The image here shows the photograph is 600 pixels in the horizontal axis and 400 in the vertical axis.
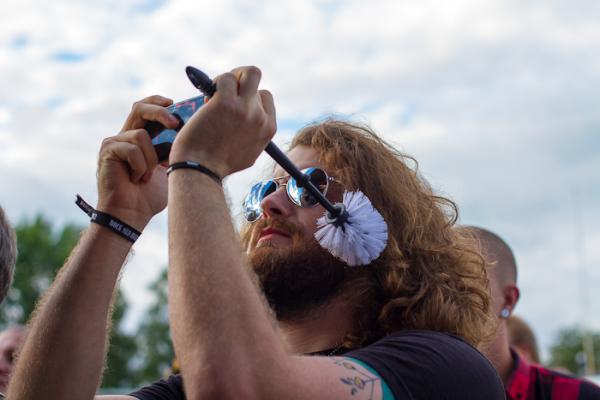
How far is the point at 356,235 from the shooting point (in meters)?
2.72

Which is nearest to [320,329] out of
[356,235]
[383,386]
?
[356,235]

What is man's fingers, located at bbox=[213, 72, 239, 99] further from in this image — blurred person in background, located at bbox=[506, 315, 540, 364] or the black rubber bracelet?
blurred person in background, located at bbox=[506, 315, 540, 364]

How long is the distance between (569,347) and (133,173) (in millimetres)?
60189

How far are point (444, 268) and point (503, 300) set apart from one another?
224 centimetres

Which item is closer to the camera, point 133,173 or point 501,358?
point 133,173

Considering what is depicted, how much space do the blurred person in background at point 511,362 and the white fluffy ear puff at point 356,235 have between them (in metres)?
0.93

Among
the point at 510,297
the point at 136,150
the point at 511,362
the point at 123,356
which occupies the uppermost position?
the point at 123,356

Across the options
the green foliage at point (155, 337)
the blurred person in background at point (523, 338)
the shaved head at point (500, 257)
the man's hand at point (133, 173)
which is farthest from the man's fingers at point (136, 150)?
the green foliage at point (155, 337)

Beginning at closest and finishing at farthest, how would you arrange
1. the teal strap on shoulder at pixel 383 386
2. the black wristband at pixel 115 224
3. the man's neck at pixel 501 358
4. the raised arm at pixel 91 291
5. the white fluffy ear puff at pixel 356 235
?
1. the teal strap on shoulder at pixel 383 386
2. the raised arm at pixel 91 291
3. the black wristband at pixel 115 224
4. the white fluffy ear puff at pixel 356 235
5. the man's neck at pixel 501 358

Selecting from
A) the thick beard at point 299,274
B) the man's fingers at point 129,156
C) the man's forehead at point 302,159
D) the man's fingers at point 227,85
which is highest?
the man's forehead at point 302,159

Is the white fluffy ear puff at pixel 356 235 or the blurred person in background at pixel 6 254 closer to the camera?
the white fluffy ear puff at pixel 356 235

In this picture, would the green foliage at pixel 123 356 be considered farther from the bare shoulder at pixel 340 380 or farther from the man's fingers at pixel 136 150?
the bare shoulder at pixel 340 380

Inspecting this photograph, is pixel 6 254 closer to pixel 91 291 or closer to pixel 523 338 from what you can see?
pixel 91 291

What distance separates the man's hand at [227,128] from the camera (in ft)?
6.68
